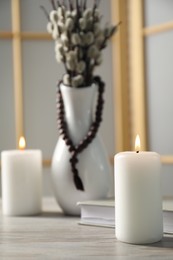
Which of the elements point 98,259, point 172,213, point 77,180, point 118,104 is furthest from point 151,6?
point 98,259

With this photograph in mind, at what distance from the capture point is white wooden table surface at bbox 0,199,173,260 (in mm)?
598

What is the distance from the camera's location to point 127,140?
166 centimetres

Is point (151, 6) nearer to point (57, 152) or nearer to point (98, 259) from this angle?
point (57, 152)

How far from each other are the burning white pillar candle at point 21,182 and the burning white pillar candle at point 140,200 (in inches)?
12.4

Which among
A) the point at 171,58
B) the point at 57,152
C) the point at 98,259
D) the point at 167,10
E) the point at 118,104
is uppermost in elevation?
the point at 167,10

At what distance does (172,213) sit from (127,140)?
0.97 m

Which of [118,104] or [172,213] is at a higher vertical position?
[118,104]

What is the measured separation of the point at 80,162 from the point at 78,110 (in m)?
0.10

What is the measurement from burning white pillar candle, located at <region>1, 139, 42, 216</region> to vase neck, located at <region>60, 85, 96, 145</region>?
9 cm

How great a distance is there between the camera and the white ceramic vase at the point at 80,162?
2.95 feet

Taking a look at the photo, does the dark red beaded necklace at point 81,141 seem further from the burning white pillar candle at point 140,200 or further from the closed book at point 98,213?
the burning white pillar candle at point 140,200

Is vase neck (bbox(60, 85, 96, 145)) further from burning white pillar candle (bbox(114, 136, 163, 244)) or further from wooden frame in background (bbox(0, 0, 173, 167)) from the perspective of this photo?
wooden frame in background (bbox(0, 0, 173, 167))

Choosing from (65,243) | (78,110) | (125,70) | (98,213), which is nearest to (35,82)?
(125,70)

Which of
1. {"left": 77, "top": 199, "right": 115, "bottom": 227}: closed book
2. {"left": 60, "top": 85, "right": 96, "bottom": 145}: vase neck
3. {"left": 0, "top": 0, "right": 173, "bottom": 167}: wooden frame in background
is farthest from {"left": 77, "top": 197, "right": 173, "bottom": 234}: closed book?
{"left": 0, "top": 0, "right": 173, "bottom": 167}: wooden frame in background
